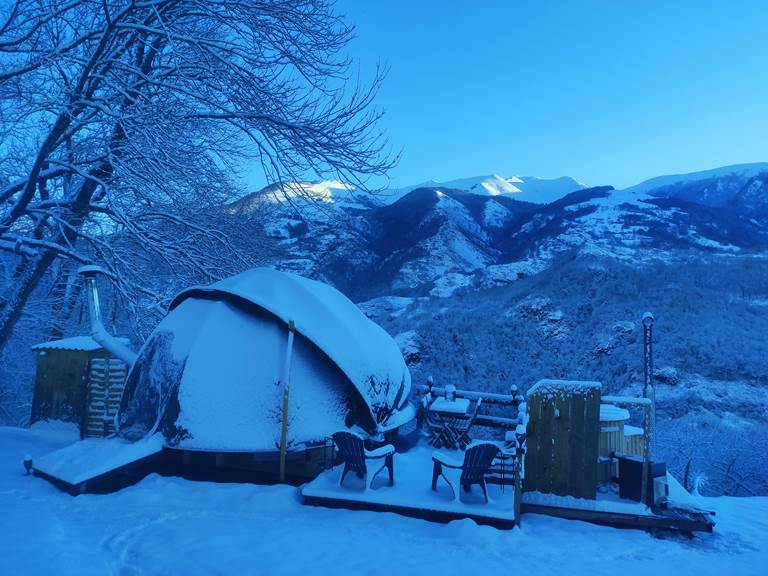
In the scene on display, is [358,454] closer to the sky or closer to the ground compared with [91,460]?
closer to the sky

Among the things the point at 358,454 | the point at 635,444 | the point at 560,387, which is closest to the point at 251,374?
the point at 358,454

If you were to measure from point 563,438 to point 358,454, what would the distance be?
9.41 ft

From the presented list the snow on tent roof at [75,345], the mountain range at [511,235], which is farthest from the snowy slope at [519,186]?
the snow on tent roof at [75,345]

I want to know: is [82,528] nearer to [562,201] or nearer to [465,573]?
[465,573]

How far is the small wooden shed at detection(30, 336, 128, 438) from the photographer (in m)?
9.44

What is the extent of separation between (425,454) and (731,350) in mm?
17252

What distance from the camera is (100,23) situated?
743 centimetres

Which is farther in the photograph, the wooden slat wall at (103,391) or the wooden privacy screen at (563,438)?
the wooden slat wall at (103,391)

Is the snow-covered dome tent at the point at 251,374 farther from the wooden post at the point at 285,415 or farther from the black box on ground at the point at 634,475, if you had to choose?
the black box on ground at the point at 634,475

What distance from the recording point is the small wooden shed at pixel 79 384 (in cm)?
944

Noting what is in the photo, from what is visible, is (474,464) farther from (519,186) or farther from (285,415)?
(519,186)

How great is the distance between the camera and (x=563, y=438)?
6.52 m

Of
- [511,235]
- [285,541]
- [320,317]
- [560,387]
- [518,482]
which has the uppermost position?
[511,235]

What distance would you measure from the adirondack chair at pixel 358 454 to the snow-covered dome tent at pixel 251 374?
0.72m
